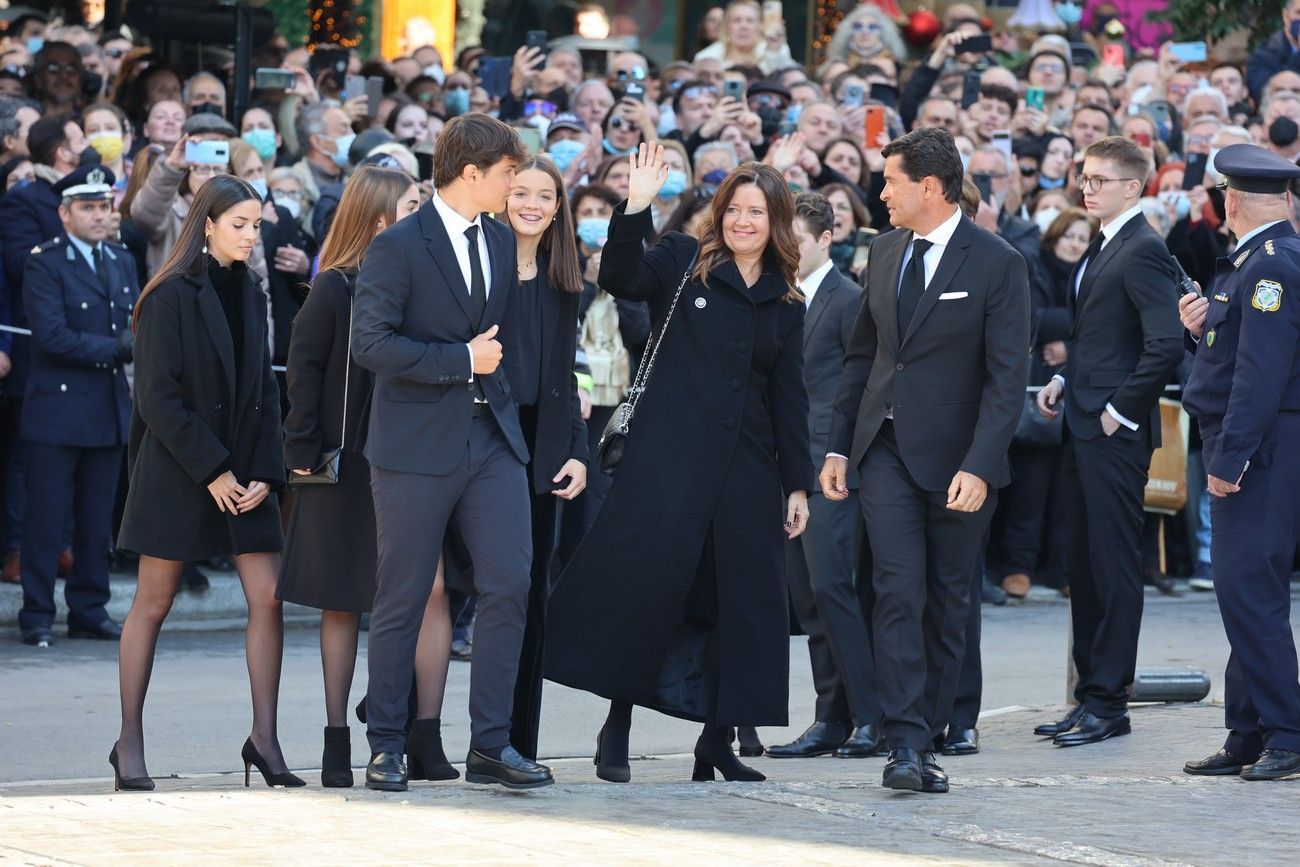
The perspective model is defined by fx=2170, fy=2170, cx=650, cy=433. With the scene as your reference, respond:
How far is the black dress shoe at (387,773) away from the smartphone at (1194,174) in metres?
8.77

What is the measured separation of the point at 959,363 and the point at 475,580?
1.74 meters

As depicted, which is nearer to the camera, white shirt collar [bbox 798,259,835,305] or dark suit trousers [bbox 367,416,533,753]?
dark suit trousers [bbox 367,416,533,753]

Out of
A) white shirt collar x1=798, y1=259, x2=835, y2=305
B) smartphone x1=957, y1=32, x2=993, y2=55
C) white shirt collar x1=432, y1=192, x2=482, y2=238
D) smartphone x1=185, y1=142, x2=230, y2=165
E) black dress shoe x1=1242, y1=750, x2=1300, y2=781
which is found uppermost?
smartphone x1=957, y1=32, x2=993, y2=55

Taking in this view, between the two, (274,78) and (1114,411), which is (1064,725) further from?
(274,78)

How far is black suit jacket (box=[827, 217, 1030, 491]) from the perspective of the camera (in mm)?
6992

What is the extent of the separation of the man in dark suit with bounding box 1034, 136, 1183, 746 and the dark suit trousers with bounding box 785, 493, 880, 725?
2.60 ft

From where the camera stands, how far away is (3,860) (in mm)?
5230

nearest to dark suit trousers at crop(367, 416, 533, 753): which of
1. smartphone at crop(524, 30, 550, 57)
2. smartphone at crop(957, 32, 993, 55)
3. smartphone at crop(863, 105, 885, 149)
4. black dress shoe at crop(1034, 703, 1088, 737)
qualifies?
black dress shoe at crop(1034, 703, 1088, 737)

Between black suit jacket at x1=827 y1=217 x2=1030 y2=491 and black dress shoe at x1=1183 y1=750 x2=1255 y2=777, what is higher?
black suit jacket at x1=827 y1=217 x2=1030 y2=491

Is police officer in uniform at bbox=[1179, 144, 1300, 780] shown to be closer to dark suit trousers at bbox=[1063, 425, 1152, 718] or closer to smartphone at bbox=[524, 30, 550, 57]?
dark suit trousers at bbox=[1063, 425, 1152, 718]

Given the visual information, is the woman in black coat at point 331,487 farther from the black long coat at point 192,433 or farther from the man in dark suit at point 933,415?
the man in dark suit at point 933,415

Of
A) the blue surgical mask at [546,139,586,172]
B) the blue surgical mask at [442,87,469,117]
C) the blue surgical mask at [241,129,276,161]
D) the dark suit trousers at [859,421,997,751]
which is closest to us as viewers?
the dark suit trousers at [859,421,997,751]

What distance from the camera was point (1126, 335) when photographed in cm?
838

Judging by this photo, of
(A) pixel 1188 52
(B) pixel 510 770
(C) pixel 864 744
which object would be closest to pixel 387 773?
(B) pixel 510 770
